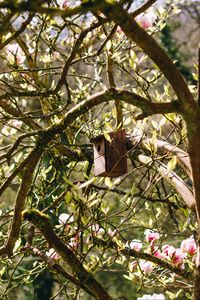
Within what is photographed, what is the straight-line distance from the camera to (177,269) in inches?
58.0

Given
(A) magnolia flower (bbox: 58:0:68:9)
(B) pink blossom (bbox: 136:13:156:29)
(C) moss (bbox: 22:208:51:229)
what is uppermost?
(A) magnolia flower (bbox: 58:0:68:9)

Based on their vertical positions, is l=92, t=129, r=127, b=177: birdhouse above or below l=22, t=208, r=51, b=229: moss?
above

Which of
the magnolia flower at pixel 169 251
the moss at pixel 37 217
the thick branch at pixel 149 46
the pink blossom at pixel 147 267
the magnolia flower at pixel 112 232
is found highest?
the thick branch at pixel 149 46

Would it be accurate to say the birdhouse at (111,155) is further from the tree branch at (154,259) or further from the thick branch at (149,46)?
the thick branch at (149,46)

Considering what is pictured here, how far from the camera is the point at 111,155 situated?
59.4 inches

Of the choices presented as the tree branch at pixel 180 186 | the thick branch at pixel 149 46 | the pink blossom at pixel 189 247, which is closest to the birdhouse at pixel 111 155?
the tree branch at pixel 180 186

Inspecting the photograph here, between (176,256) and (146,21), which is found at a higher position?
(146,21)

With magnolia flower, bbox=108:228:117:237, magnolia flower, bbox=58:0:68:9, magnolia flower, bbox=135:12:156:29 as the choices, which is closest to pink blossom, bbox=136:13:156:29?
magnolia flower, bbox=135:12:156:29

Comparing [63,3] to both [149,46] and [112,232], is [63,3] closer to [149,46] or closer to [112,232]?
[112,232]

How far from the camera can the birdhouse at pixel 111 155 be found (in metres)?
1.50

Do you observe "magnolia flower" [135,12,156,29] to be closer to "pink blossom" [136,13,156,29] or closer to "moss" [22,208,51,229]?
"pink blossom" [136,13,156,29]

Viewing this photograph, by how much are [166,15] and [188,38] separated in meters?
6.35

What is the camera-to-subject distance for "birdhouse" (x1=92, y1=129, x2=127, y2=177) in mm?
1495

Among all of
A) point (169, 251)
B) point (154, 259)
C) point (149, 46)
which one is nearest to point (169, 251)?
point (169, 251)
